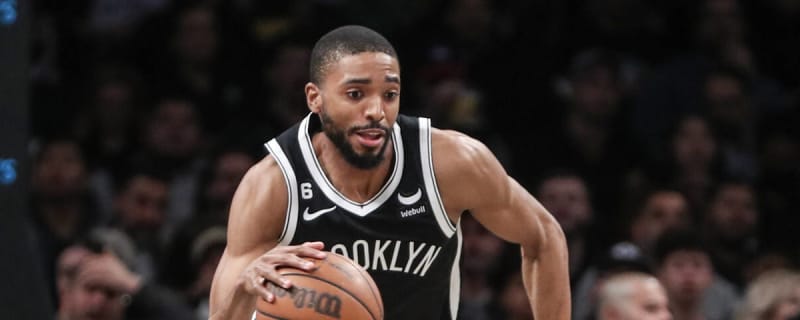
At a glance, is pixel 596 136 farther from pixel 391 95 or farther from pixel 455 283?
pixel 391 95

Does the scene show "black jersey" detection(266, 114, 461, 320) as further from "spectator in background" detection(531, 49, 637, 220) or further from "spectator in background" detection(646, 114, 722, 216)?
"spectator in background" detection(646, 114, 722, 216)

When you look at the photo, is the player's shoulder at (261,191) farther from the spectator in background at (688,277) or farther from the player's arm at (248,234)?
the spectator in background at (688,277)

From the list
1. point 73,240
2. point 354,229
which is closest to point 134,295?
point 73,240

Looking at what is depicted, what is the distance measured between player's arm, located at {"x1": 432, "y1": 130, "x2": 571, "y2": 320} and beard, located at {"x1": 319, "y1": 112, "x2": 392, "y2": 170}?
0.23 meters

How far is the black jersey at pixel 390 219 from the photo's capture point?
4262mm

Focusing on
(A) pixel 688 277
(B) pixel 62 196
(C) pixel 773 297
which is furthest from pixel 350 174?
(B) pixel 62 196

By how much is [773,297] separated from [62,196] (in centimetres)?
324

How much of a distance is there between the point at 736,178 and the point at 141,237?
307 cm

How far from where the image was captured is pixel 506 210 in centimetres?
441

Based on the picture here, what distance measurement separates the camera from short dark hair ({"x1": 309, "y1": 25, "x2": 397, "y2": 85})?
13.4ft

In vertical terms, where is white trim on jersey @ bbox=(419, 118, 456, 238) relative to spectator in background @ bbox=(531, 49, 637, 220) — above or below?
below

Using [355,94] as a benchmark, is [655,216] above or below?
above

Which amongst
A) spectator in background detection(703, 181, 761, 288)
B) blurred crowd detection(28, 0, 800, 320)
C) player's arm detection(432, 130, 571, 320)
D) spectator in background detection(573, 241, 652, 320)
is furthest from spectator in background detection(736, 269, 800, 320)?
player's arm detection(432, 130, 571, 320)

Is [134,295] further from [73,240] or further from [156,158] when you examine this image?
[156,158]
